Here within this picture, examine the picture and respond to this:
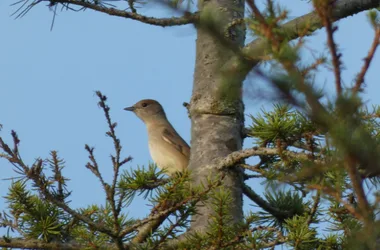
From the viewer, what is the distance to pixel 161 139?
934cm

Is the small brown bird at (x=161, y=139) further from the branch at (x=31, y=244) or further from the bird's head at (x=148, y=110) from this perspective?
the branch at (x=31, y=244)

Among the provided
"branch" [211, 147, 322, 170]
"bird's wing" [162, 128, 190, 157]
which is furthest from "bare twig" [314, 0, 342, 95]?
"bird's wing" [162, 128, 190, 157]

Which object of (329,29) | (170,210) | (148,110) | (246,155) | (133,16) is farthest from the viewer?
(148,110)

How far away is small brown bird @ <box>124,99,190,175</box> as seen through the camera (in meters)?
8.86

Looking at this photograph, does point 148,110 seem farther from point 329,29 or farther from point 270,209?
point 329,29

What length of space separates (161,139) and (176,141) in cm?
21

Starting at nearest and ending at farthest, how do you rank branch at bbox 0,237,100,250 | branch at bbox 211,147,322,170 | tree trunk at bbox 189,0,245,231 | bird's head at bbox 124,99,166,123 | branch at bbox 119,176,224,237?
branch at bbox 119,176,224,237, branch at bbox 211,147,322,170, branch at bbox 0,237,100,250, tree trunk at bbox 189,0,245,231, bird's head at bbox 124,99,166,123

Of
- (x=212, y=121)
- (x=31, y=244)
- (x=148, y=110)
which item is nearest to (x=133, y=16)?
(x=212, y=121)

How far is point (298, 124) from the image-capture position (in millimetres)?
4949

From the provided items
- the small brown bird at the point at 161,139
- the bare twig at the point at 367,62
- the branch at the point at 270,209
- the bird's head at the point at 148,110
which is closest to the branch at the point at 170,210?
the branch at the point at 270,209

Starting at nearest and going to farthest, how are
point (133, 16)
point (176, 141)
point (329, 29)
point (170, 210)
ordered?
point (329, 29) → point (170, 210) → point (133, 16) → point (176, 141)

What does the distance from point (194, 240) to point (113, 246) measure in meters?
0.50

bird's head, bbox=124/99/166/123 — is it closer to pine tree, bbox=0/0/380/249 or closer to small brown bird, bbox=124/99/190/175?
small brown bird, bbox=124/99/190/175

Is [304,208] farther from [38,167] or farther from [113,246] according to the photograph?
[38,167]
